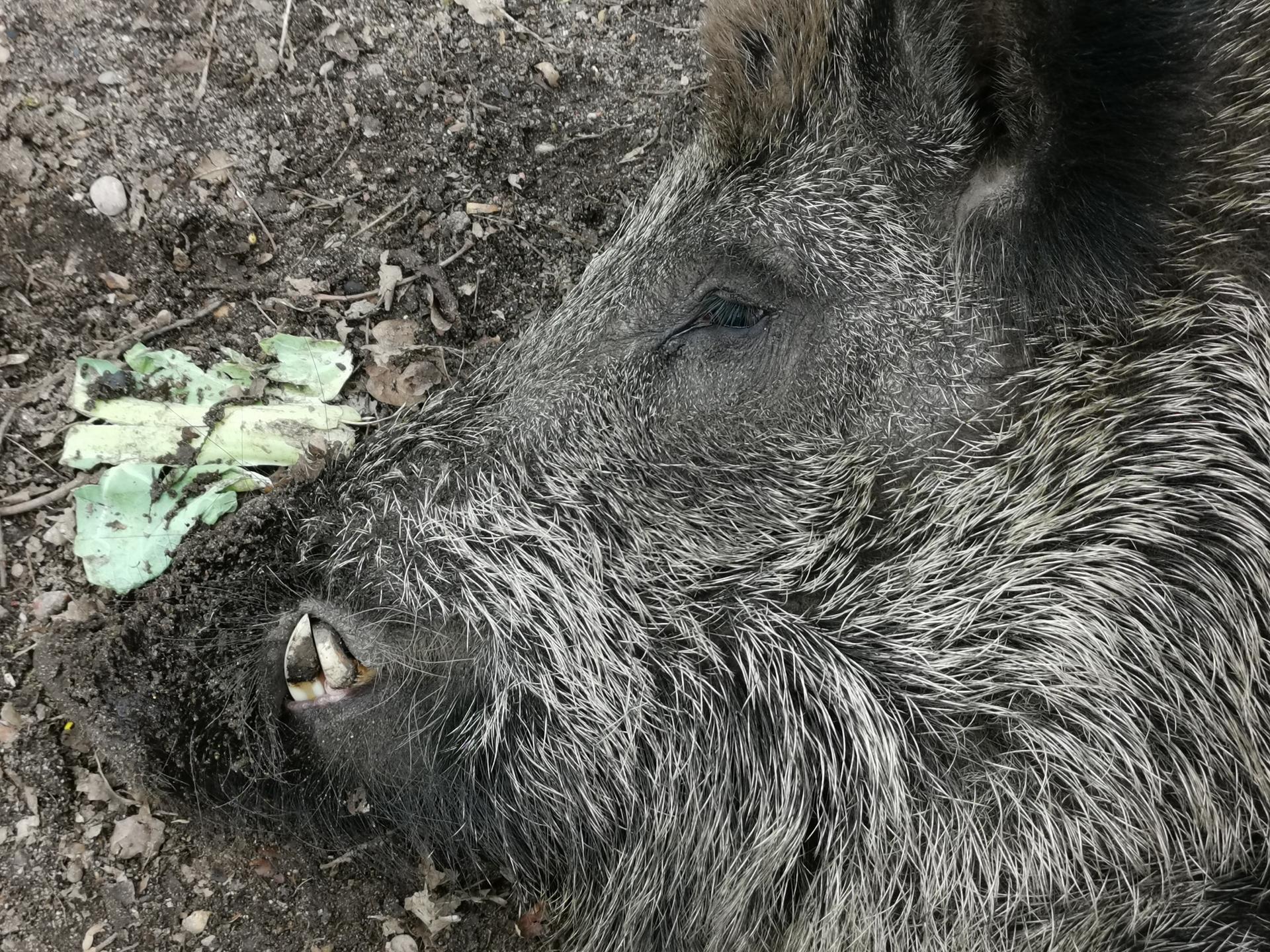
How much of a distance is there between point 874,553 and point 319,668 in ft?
5.23

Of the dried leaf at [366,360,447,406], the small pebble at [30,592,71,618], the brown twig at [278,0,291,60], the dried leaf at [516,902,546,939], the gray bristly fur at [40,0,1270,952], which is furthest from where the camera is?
the brown twig at [278,0,291,60]

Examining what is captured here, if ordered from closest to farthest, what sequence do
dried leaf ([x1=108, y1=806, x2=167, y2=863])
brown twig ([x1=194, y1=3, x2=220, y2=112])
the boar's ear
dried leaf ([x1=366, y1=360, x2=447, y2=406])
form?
Answer: the boar's ear < dried leaf ([x1=108, y1=806, x2=167, y2=863]) < dried leaf ([x1=366, y1=360, x2=447, y2=406]) < brown twig ([x1=194, y1=3, x2=220, y2=112])

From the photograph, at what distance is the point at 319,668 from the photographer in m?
2.82

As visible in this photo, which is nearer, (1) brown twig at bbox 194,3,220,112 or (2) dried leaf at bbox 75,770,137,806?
(2) dried leaf at bbox 75,770,137,806

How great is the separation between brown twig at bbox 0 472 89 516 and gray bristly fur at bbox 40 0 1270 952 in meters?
1.19

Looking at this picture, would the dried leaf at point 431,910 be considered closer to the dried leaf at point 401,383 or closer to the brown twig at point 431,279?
the dried leaf at point 401,383

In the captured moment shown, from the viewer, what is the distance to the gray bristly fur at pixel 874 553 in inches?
101

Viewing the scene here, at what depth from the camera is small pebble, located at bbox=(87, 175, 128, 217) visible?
3908 mm

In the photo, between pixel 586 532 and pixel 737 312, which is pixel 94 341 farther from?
pixel 737 312

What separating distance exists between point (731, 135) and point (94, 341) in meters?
2.52

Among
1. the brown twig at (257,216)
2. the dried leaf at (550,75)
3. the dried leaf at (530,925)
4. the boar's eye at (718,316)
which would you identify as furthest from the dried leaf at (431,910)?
the dried leaf at (550,75)

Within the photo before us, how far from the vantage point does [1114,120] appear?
238cm

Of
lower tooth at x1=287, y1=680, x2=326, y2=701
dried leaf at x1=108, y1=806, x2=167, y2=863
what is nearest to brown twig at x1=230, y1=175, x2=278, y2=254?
lower tooth at x1=287, y1=680, x2=326, y2=701

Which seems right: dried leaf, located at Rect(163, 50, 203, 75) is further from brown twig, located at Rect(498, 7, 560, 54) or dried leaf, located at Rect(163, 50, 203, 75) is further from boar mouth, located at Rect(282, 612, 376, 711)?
boar mouth, located at Rect(282, 612, 376, 711)
